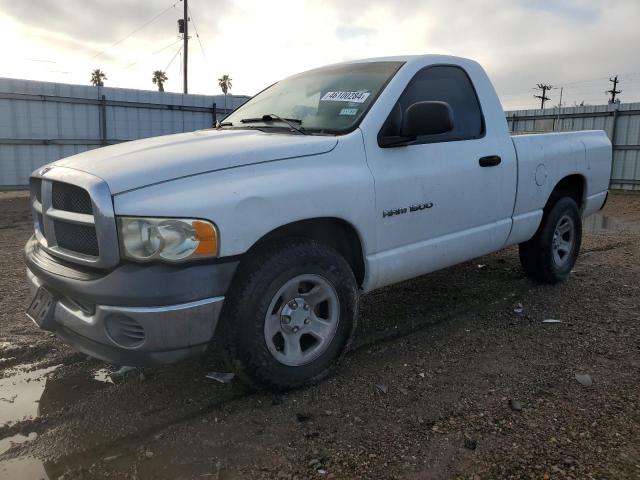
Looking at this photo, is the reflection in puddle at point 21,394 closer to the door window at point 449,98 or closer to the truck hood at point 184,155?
the truck hood at point 184,155

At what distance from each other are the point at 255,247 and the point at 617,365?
250 centimetres

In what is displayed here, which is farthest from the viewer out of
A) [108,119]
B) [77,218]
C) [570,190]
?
→ [108,119]

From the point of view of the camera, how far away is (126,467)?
2.52m

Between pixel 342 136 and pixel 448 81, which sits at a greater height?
pixel 448 81

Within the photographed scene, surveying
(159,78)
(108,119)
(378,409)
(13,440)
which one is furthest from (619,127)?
(159,78)

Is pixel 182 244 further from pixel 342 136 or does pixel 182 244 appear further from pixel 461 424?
pixel 461 424

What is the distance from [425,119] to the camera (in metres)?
3.38

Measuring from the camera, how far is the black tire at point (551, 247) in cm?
508

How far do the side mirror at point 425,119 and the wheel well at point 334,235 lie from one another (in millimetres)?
726

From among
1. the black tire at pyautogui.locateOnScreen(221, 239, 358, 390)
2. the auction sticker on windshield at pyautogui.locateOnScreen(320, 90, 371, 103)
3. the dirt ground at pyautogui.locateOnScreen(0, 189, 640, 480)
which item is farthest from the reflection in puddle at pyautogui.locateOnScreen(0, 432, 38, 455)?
the auction sticker on windshield at pyautogui.locateOnScreen(320, 90, 371, 103)

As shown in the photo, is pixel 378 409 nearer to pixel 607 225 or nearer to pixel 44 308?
pixel 44 308

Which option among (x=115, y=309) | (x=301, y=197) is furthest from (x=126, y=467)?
(x=301, y=197)

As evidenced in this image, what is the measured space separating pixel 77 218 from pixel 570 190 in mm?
4567

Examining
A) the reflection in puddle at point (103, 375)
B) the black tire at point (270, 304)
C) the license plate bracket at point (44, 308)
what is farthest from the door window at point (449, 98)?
the reflection in puddle at point (103, 375)
